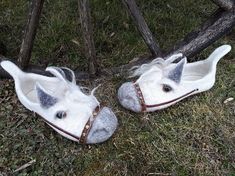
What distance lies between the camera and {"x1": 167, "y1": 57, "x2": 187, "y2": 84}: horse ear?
6.56 feet

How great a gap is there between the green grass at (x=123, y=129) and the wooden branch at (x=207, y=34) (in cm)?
24

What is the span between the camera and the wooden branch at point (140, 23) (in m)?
2.09

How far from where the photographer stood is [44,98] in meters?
1.88

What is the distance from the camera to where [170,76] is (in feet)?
6.69

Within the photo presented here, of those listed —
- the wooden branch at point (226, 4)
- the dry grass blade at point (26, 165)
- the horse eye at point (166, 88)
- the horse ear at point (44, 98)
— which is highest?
the wooden branch at point (226, 4)

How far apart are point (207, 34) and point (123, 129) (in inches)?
25.0

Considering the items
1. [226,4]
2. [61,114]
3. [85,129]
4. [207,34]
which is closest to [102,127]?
[85,129]

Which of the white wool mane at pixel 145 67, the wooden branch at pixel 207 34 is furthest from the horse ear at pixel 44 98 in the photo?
the wooden branch at pixel 207 34

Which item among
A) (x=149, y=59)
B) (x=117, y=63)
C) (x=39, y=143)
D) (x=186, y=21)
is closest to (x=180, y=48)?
(x=149, y=59)

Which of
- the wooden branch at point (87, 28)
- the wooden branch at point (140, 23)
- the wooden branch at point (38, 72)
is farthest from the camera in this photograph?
the wooden branch at point (38, 72)

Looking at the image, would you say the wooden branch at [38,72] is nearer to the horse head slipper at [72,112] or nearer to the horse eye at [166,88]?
the horse head slipper at [72,112]

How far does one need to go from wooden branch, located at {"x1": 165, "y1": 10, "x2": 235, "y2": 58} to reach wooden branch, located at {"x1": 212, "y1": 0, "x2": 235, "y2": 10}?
25mm

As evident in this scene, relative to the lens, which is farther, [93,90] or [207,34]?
[207,34]

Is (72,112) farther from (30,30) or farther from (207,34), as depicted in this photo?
(207,34)
